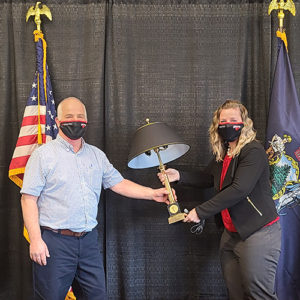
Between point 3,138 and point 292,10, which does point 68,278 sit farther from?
point 292,10

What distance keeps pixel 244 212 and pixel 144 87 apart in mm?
1270

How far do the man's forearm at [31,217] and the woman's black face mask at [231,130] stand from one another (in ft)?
3.96

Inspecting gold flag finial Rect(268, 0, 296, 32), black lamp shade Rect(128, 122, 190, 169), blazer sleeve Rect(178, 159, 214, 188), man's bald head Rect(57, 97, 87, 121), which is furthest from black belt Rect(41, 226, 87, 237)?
gold flag finial Rect(268, 0, 296, 32)

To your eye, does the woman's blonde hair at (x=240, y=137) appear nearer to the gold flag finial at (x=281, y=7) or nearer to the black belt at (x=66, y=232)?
the gold flag finial at (x=281, y=7)

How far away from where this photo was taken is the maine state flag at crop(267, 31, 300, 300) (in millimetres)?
2656

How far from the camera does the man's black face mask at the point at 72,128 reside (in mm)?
2250

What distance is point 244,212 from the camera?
227 centimetres

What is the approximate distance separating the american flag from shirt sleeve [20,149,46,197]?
56 centimetres

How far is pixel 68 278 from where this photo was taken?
7.41 ft

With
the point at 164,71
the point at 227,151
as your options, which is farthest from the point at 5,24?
the point at 227,151

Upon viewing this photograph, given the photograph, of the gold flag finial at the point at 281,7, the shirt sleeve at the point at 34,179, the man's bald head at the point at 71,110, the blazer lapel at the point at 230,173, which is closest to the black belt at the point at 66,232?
the shirt sleeve at the point at 34,179

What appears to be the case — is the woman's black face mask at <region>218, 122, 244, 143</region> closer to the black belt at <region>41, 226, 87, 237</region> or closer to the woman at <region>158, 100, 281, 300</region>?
the woman at <region>158, 100, 281, 300</region>

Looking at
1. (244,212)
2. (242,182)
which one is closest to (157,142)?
(242,182)

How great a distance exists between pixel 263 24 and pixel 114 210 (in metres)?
1.84
